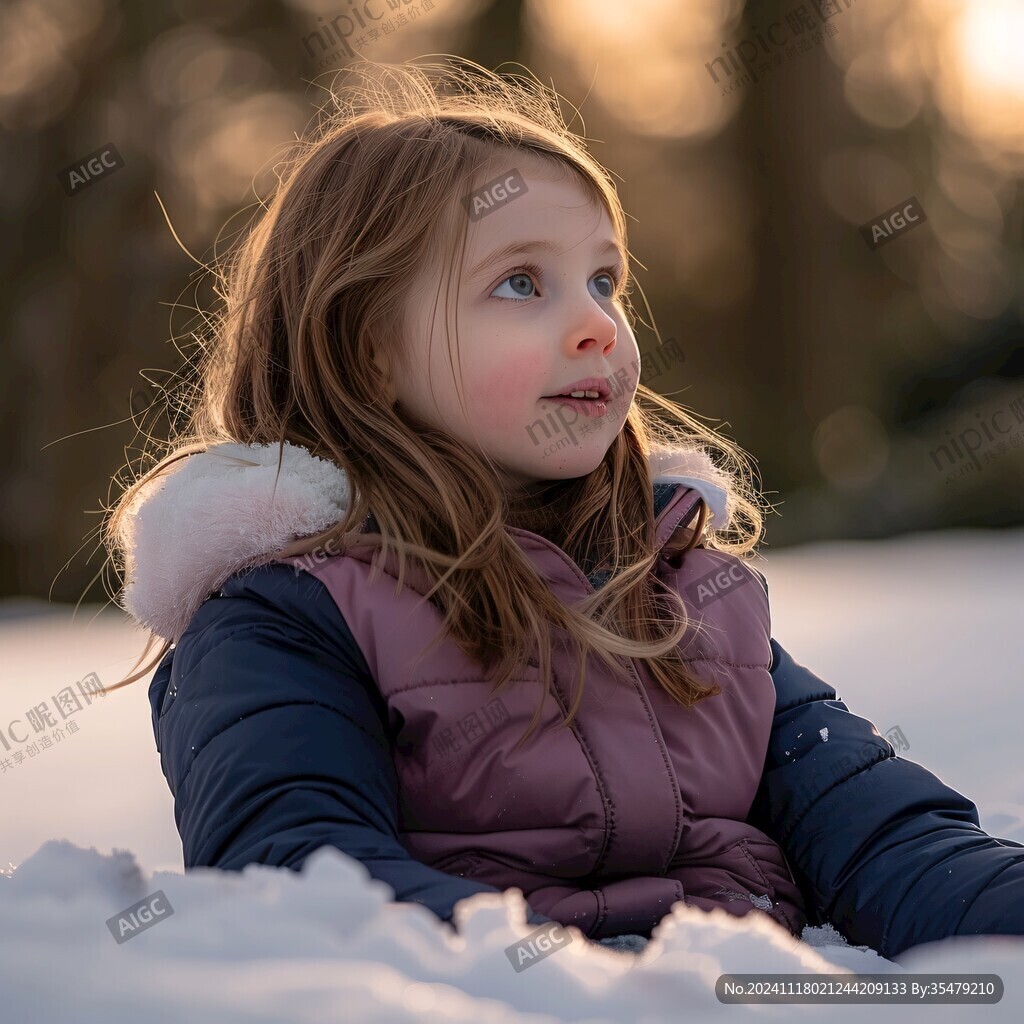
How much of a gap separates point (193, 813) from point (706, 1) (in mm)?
7103

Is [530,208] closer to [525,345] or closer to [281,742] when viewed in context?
[525,345]

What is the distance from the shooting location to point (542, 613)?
4.58ft

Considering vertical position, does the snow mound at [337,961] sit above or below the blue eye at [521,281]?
below

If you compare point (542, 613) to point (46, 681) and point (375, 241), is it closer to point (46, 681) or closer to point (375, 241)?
Result: point (375, 241)

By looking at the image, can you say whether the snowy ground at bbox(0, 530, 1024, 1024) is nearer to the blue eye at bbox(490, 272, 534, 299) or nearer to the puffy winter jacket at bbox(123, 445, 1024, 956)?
the puffy winter jacket at bbox(123, 445, 1024, 956)

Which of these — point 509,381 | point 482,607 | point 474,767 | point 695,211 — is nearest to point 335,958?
point 474,767

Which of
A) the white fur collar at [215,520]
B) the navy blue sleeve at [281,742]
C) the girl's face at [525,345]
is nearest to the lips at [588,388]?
the girl's face at [525,345]

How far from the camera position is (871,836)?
144 cm

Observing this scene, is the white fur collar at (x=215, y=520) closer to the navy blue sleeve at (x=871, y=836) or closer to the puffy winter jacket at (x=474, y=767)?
the puffy winter jacket at (x=474, y=767)

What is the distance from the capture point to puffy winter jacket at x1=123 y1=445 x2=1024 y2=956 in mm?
1180

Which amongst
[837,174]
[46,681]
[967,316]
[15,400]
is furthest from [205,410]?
[837,174]

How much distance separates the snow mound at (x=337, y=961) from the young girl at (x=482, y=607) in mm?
119

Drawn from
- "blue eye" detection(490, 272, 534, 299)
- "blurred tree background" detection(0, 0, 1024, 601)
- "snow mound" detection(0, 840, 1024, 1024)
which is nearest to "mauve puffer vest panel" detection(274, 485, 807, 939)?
"snow mound" detection(0, 840, 1024, 1024)

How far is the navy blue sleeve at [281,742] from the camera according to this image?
109cm
